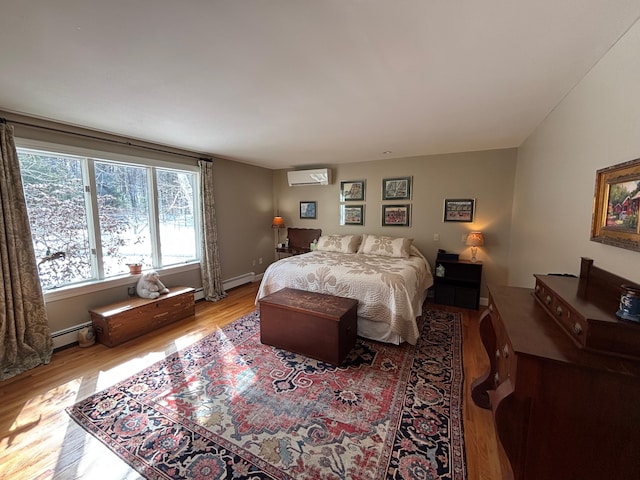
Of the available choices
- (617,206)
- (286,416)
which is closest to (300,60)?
(617,206)

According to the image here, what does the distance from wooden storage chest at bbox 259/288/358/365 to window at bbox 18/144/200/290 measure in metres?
2.04

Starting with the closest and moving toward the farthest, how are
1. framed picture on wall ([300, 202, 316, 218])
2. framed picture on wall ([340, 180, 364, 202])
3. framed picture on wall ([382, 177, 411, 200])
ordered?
framed picture on wall ([382, 177, 411, 200]) < framed picture on wall ([340, 180, 364, 202]) < framed picture on wall ([300, 202, 316, 218])

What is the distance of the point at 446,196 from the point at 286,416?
3.62 m

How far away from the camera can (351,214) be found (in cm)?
462

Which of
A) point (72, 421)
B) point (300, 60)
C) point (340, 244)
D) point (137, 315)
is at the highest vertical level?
point (300, 60)

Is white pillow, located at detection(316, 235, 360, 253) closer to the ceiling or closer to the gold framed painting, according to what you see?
the ceiling

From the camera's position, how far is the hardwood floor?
4.56 ft

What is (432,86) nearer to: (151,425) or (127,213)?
(151,425)

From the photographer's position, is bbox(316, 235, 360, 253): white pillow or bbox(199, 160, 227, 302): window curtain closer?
bbox(199, 160, 227, 302): window curtain

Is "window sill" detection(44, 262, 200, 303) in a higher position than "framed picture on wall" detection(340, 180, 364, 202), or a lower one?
lower

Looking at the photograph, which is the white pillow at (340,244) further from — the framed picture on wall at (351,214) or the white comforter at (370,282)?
the white comforter at (370,282)

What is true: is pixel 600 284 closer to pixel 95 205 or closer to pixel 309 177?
pixel 309 177

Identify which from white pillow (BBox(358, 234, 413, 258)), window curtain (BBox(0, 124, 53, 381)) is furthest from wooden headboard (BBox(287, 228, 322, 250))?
window curtain (BBox(0, 124, 53, 381))

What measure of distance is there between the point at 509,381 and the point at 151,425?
211cm
